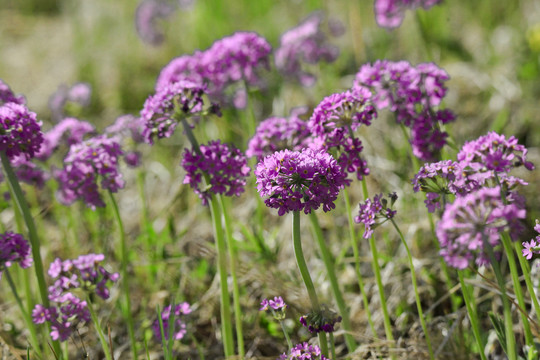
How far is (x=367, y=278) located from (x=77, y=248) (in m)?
2.35

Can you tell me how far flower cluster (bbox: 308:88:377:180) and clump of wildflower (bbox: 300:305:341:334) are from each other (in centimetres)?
75

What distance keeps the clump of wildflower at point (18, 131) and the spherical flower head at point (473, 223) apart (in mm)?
2043

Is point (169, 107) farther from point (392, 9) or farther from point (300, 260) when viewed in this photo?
point (392, 9)

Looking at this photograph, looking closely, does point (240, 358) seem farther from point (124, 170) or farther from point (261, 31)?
point (261, 31)

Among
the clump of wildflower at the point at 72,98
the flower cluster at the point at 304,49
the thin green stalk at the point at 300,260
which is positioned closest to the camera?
the thin green stalk at the point at 300,260

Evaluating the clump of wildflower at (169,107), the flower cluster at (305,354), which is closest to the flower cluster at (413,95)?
the clump of wildflower at (169,107)

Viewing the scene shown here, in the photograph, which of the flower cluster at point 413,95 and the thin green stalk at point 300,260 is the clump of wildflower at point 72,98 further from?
the thin green stalk at point 300,260

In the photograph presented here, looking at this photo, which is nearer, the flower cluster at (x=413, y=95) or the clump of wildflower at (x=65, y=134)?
the flower cluster at (x=413, y=95)

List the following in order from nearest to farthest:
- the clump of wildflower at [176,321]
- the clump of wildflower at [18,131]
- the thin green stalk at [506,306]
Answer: the thin green stalk at [506,306] → the clump of wildflower at [18,131] → the clump of wildflower at [176,321]

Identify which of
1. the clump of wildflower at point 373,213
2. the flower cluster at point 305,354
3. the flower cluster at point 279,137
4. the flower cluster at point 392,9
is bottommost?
the flower cluster at point 305,354

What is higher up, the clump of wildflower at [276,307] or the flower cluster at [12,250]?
the flower cluster at [12,250]

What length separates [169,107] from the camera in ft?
9.93

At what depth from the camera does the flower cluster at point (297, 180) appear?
232cm

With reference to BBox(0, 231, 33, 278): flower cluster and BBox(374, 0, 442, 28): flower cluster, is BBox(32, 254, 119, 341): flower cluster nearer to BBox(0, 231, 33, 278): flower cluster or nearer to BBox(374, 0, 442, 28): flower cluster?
BBox(0, 231, 33, 278): flower cluster
